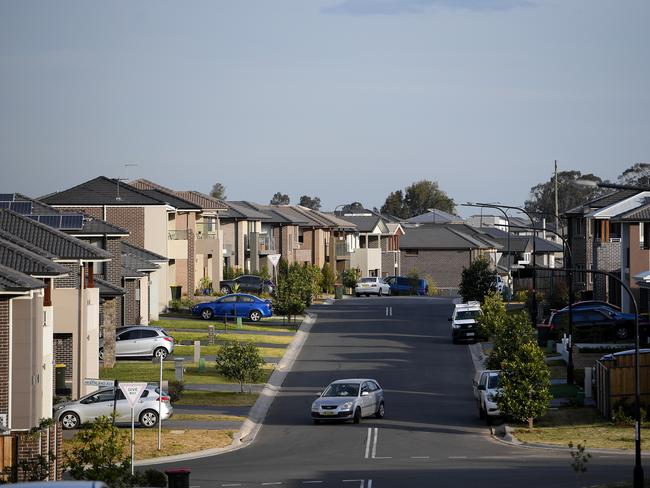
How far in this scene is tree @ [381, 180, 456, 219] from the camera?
195000 millimetres

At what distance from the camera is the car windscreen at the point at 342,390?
3750 cm

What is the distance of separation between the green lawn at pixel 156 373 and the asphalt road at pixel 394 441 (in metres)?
2.98

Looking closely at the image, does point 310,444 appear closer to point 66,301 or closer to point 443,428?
point 443,428

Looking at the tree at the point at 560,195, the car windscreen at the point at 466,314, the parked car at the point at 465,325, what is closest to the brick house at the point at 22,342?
the parked car at the point at 465,325

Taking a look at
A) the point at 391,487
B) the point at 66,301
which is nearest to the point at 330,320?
the point at 66,301

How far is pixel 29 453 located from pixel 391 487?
25.1ft

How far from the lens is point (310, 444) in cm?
3272

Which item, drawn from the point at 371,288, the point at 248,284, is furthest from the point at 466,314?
the point at 371,288

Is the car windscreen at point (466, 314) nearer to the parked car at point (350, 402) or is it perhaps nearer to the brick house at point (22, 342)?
the parked car at point (350, 402)

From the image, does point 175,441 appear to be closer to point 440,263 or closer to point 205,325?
point 205,325

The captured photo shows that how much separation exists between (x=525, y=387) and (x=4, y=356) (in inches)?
596

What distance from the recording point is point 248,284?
7900 cm

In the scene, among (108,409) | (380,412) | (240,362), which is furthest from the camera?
(240,362)

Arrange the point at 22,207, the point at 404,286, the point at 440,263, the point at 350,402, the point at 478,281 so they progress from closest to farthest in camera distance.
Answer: the point at 350,402 < the point at 22,207 < the point at 478,281 < the point at 404,286 < the point at 440,263
